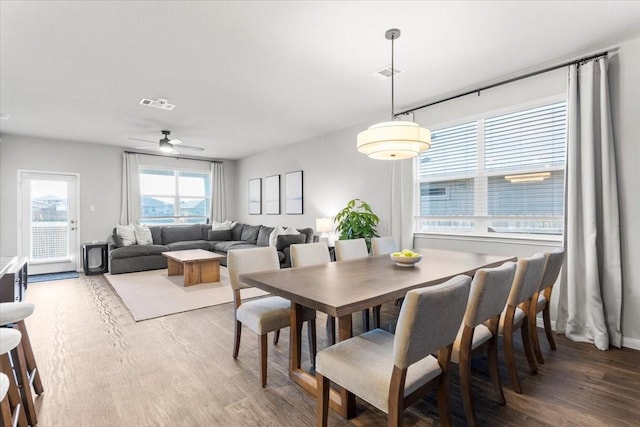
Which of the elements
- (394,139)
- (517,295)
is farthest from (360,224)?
(517,295)

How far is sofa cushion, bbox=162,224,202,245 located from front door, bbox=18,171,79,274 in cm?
160

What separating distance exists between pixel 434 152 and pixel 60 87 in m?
4.52

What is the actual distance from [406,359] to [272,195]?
6.23m

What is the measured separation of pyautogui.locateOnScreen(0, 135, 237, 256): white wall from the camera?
559 centimetres

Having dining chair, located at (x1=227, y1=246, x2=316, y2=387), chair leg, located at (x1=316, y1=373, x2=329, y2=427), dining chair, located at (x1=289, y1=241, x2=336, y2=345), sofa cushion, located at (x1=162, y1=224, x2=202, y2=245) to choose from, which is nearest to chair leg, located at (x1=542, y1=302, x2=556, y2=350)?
dining chair, located at (x1=289, y1=241, x2=336, y2=345)

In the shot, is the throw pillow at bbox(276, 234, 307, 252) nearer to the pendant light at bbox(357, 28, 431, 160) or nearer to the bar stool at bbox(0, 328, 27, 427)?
the pendant light at bbox(357, 28, 431, 160)

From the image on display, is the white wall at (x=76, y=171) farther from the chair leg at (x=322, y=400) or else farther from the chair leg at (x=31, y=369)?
the chair leg at (x=322, y=400)

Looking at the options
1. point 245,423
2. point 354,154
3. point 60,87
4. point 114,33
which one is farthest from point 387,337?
point 60,87

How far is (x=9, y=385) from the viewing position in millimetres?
1384

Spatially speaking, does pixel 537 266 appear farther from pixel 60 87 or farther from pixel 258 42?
pixel 60 87

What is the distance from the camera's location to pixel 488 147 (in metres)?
3.64

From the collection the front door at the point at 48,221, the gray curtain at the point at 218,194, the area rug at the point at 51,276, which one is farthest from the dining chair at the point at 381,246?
the front door at the point at 48,221

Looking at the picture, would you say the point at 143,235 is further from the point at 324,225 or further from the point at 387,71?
the point at 387,71

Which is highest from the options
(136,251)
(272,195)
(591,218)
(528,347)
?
(272,195)
